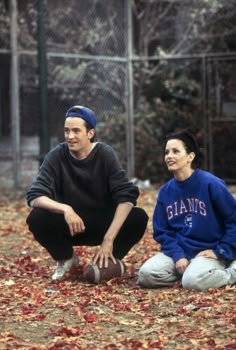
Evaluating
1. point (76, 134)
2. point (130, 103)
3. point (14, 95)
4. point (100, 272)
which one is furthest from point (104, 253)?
point (130, 103)

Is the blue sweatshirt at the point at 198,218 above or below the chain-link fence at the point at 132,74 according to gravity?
below

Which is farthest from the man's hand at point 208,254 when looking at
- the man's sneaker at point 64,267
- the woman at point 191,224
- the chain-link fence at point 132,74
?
the chain-link fence at point 132,74

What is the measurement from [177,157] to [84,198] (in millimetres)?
811

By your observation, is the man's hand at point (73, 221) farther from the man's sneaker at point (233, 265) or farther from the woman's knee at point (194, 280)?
the man's sneaker at point (233, 265)

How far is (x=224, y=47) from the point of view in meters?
14.0

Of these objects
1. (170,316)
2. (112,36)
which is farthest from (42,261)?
(112,36)

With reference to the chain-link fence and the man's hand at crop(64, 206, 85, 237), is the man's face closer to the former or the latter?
the man's hand at crop(64, 206, 85, 237)

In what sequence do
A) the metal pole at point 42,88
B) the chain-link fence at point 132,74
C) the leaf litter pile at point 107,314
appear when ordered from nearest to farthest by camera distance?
1. the leaf litter pile at point 107,314
2. the metal pole at point 42,88
3. the chain-link fence at point 132,74

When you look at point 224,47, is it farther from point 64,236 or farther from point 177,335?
point 177,335

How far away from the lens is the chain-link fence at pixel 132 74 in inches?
508

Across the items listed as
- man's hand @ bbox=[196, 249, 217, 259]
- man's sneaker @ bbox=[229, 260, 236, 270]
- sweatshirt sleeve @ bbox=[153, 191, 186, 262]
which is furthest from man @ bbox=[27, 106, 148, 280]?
man's sneaker @ bbox=[229, 260, 236, 270]

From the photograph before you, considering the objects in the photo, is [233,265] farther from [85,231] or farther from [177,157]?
[85,231]

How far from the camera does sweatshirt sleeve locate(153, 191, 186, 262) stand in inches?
237

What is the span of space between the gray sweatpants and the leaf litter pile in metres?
0.07
